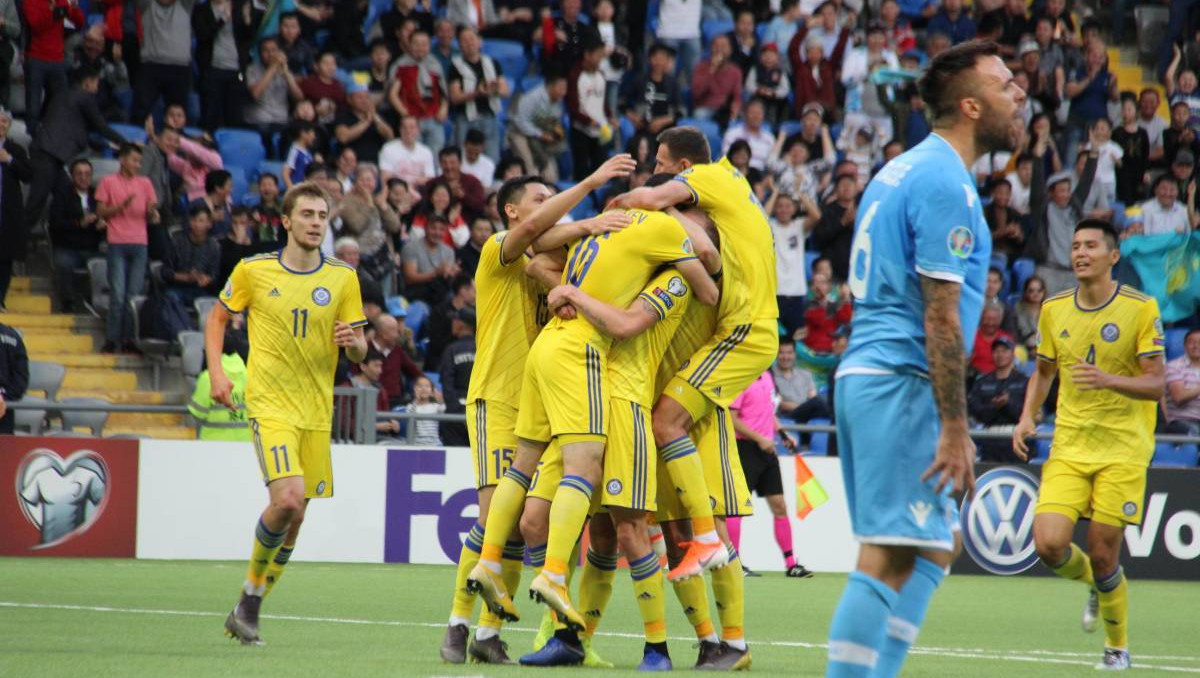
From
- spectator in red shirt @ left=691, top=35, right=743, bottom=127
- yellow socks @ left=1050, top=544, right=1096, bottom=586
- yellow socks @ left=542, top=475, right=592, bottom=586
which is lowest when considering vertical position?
yellow socks @ left=1050, top=544, right=1096, bottom=586

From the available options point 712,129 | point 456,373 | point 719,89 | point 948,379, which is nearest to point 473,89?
point 712,129

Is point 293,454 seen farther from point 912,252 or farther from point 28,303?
point 28,303

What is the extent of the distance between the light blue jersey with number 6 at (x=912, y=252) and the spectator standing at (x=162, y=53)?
14683 millimetres

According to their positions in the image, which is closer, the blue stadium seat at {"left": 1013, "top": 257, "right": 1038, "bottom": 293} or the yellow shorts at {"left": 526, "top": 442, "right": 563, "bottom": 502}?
the yellow shorts at {"left": 526, "top": 442, "right": 563, "bottom": 502}

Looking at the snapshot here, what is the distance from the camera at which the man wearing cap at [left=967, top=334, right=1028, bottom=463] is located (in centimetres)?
1719

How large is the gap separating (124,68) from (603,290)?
42.7 feet

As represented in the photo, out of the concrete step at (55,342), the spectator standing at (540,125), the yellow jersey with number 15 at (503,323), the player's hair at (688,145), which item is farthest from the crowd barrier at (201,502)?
the player's hair at (688,145)

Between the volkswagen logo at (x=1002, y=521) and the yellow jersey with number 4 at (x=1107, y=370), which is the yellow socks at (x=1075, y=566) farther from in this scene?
the volkswagen logo at (x=1002, y=521)

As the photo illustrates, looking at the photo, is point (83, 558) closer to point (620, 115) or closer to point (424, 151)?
point (424, 151)

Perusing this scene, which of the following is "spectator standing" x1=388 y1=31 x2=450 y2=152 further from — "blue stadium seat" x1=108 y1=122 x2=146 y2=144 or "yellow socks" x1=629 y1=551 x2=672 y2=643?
"yellow socks" x1=629 y1=551 x2=672 y2=643

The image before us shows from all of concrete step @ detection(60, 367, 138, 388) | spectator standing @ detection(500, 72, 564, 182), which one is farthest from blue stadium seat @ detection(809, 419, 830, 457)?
concrete step @ detection(60, 367, 138, 388)

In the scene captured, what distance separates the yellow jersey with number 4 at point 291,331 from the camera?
29.6 ft

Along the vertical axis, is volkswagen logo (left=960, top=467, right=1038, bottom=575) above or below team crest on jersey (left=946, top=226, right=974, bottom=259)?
below

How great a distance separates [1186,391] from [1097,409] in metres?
8.97
